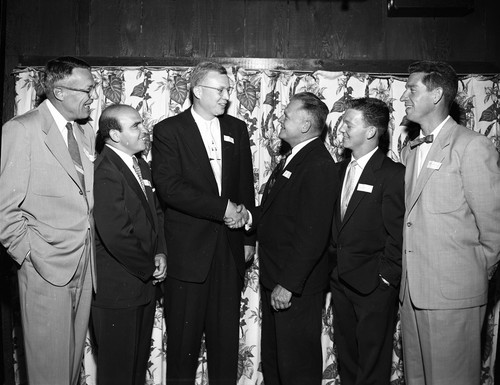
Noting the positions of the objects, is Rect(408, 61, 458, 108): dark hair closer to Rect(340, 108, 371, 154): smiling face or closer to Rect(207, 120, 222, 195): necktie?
Rect(340, 108, 371, 154): smiling face

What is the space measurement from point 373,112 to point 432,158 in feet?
1.65

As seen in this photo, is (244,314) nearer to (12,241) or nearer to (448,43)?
(12,241)

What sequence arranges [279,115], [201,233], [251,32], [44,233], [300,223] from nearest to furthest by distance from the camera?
[44,233]
[300,223]
[201,233]
[279,115]
[251,32]

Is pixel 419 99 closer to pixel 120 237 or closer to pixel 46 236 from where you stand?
pixel 120 237

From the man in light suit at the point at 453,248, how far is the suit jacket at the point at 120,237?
4.58 ft

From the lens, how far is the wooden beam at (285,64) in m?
3.91

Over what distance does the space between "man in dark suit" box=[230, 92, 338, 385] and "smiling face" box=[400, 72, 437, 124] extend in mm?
486

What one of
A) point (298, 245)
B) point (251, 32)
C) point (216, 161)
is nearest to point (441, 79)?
point (298, 245)

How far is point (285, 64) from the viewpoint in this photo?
396 centimetres

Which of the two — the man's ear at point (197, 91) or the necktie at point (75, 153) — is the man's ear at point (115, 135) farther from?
the man's ear at point (197, 91)

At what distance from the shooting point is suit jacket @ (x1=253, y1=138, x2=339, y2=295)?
311cm

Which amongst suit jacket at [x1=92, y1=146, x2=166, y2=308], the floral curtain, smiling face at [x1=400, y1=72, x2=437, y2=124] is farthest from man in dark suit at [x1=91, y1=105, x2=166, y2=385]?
smiling face at [x1=400, y1=72, x2=437, y2=124]

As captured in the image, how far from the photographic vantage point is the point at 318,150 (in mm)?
3271

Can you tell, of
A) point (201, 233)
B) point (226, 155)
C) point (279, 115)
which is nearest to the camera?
point (201, 233)
